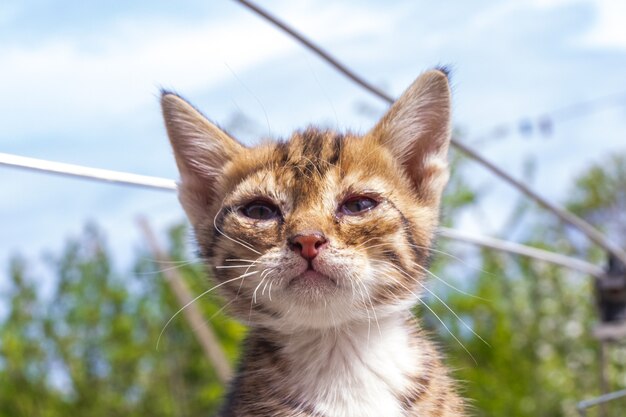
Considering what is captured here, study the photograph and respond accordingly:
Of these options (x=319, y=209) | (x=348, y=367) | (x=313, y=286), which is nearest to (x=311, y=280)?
(x=313, y=286)

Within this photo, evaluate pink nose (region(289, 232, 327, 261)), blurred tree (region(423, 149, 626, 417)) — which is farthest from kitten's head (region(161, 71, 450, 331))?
blurred tree (region(423, 149, 626, 417))

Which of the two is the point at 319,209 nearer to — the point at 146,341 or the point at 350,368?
the point at 350,368

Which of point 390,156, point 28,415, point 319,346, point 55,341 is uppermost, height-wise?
point 390,156

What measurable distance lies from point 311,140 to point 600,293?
2.97 metres

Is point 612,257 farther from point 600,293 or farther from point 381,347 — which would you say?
point 381,347

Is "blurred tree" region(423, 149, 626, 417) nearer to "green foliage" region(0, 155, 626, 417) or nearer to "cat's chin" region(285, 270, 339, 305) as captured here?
"green foliage" region(0, 155, 626, 417)

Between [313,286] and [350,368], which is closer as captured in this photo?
[313,286]

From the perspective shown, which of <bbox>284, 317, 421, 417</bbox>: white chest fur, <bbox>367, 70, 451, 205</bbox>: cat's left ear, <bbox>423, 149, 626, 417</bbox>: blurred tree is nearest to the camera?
<bbox>284, 317, 421, 417</bbox>: white chest fur

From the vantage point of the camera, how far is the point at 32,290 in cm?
813

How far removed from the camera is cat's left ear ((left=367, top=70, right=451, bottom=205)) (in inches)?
94.4

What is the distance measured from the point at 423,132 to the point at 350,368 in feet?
2.34

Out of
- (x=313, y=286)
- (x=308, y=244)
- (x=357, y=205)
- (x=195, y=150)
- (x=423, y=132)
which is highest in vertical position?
(x=423, y=132)

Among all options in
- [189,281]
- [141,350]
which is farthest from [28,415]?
[189,281]

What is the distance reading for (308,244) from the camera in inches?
83.3
